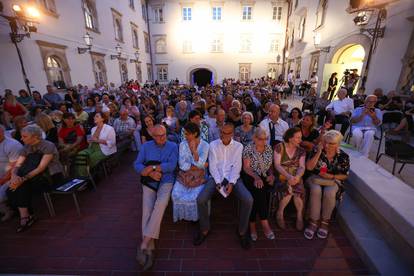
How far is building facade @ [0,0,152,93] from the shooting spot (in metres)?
6.47

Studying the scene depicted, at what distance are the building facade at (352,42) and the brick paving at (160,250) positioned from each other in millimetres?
6534

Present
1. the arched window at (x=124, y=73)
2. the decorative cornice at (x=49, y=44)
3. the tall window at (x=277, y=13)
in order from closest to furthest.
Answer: the decorative cornice at (x=49, y=44) < the arched window at (x=124, y=73) < the tall window at (x=277, y=13)

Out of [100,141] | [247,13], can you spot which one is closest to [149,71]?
[247,13]

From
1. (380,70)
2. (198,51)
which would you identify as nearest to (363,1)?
(380,70)

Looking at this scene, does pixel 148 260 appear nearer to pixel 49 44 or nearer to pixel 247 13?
pixel 49 44

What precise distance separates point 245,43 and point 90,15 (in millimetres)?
13980

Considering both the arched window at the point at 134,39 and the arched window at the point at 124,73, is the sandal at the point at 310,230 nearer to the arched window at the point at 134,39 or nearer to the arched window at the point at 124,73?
the arched window at the point at 124,73

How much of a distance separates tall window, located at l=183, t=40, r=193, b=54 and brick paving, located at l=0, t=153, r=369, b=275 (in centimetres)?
1973

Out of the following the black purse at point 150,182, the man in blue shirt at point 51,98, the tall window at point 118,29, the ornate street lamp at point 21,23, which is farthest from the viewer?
the tall window at point 118,29

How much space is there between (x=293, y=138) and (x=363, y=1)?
7.90 meters

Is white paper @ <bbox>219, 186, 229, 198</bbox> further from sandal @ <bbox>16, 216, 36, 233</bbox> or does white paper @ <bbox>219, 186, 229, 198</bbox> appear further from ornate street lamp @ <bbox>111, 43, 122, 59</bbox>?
ornate street lamp @ <bbox>111, 43, 122, 59</bbox>

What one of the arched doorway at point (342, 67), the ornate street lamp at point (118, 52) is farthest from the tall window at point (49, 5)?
the arched doorway at point (342, 67)

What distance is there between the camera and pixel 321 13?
11398mm

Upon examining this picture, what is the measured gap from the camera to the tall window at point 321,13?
430 inches
